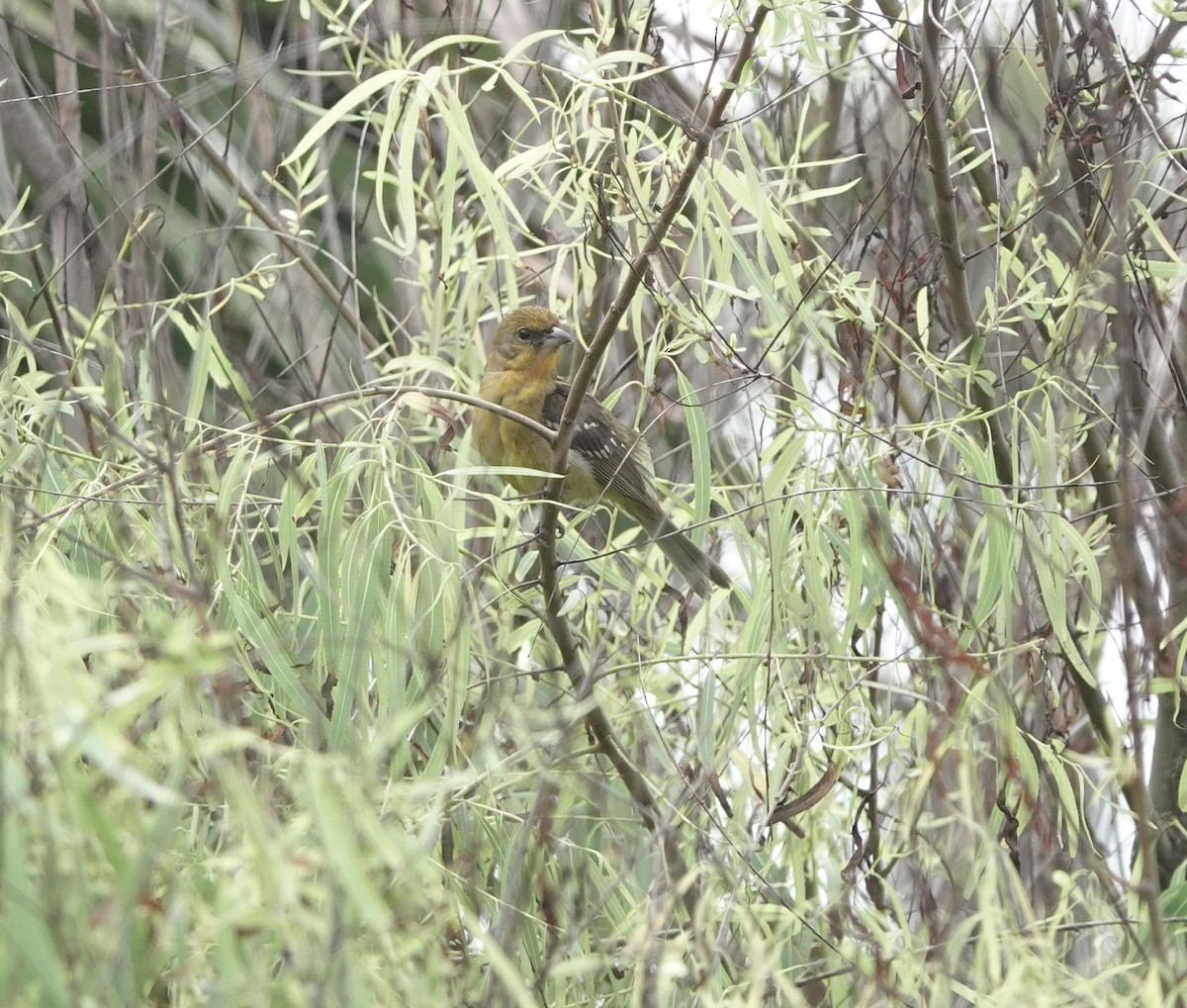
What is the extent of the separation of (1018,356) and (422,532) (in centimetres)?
167

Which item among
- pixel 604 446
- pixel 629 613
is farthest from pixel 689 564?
pixel 604 446

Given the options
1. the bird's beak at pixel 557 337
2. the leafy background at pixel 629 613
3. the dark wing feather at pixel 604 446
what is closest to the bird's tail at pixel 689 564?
the leafy background at pixel 629 613

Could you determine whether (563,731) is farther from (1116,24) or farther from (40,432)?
(1116,24)

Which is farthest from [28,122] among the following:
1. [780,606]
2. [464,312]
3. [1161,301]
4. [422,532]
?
[1161,301]

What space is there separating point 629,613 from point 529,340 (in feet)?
5.04

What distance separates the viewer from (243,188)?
4113 millimetres

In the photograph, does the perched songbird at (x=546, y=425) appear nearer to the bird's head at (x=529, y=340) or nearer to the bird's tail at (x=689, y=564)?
the bird's head at (x=529, y=340)

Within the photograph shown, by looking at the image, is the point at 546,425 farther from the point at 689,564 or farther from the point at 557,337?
the point at 689,564

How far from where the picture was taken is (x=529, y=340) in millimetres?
5062

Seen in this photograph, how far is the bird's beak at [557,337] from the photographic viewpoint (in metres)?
4.90

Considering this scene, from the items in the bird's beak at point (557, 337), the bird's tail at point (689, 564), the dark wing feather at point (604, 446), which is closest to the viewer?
the bird's tail at point (689, 564)

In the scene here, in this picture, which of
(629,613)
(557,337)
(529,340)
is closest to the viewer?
(629,613)

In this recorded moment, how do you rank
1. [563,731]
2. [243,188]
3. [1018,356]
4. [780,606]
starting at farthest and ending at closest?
[243,188] < [1018,356] < [780,606] < [563,731]

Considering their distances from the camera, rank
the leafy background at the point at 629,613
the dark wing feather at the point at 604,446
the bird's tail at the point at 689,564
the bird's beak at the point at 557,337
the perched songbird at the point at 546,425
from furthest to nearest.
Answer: the bird's beak at the point at 557,337 → the perched songbird at the point at 546,425 → the dark wing feather at the point at 604,446 → the bird's tail at the point at 689,564 → the leafy background at the point at 629,613
